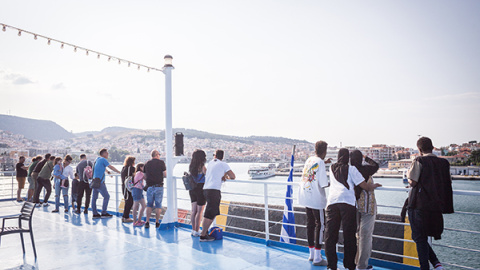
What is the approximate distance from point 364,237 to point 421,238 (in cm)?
64

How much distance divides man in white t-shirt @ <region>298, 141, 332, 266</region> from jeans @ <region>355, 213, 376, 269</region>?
1.55ft

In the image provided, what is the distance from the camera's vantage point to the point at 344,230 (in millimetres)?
3635

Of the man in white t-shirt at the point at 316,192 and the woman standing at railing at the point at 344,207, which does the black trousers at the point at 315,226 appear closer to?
the man in white t-shirt at the point at 316,192

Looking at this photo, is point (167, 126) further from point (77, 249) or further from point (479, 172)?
point (479, 172)

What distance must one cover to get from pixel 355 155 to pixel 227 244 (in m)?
2.80

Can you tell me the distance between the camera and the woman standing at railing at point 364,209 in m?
3.68

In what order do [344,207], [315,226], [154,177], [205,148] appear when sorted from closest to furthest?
[344,207]
[315,226]
[154,177]
[205,148]

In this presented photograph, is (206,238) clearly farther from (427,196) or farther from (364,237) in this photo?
(427,196)

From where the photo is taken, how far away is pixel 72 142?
92.7 meters

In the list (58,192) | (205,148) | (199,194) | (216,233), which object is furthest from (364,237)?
(205,148)

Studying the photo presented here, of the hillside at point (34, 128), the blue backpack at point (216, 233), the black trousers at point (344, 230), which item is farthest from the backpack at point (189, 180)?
the hillside at point (34, 128)

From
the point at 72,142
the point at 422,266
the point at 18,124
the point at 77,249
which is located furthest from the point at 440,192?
the point at 18,124

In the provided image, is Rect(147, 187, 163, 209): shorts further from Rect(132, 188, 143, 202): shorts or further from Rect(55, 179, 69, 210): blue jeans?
Rect(55, 179, 69, 210): blue jeans

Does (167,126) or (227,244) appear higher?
(167,126)
